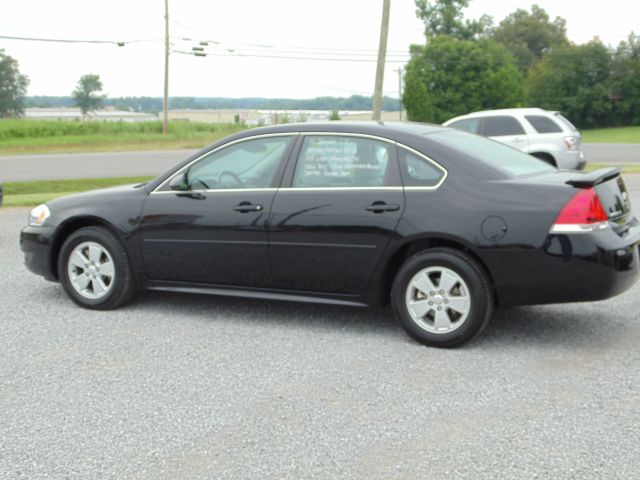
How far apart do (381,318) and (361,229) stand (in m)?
1.00

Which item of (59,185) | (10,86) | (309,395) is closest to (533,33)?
(10,86)

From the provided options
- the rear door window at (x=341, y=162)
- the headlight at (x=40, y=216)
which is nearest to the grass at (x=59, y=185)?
the headlight at (x=40, y=216)

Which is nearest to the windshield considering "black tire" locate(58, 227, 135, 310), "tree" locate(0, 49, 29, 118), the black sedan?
the black sedan

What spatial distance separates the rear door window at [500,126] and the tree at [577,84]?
70.0 metres

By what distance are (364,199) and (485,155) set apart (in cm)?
95

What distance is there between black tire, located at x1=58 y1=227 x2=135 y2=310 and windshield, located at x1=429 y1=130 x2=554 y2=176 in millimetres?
2610

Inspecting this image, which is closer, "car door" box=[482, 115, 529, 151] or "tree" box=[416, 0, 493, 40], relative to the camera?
"car door" box=[482, 115, 529, 151]

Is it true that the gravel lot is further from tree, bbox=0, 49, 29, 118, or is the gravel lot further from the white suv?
tree, bbox=0, 49, 29, 118

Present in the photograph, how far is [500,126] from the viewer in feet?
57.9

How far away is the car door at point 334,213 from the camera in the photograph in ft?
19.7

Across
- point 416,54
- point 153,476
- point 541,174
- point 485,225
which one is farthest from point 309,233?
point 416,54

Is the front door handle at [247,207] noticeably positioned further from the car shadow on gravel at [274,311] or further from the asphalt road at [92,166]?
the asphalt road at [92,166]

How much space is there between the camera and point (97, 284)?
702 centimetres

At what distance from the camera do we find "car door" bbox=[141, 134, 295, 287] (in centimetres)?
642
